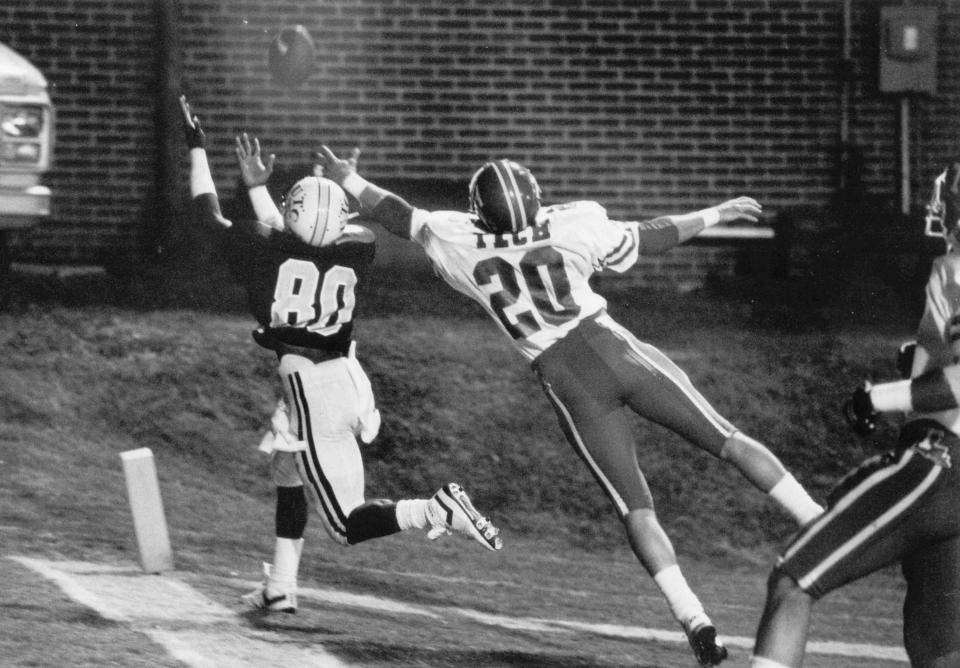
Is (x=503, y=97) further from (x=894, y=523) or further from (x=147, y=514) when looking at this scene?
(x=894, y=523)

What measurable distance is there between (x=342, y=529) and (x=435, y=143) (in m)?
8.07

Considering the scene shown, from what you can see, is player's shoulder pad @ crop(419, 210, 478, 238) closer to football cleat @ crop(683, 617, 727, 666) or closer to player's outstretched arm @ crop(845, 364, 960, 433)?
football cleat @ crop(683, 617, 727, 666)

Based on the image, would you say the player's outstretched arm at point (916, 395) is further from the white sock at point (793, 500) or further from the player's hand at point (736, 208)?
the player's hand at point (736, 208)


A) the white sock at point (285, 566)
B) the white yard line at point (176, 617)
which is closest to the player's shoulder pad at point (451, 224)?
the white sock at point (285, 566)

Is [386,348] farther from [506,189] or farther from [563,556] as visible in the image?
[506,189]

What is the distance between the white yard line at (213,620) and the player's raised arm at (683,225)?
1933mm

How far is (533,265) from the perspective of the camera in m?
7.42

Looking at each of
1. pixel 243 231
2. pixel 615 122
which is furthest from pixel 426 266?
pixel 243 231

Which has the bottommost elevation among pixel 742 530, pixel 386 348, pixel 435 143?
pixel 742 530

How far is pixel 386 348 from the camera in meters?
13.0

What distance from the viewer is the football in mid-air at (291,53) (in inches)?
578

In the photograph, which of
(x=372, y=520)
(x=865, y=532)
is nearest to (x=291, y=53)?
(x=372, y=520)

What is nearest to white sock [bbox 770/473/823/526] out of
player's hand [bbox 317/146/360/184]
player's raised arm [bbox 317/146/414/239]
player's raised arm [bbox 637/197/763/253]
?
player's raised arm [bbox 637/197/763/253]

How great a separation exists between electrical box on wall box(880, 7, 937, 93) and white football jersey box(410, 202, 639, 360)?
8.66 meters
